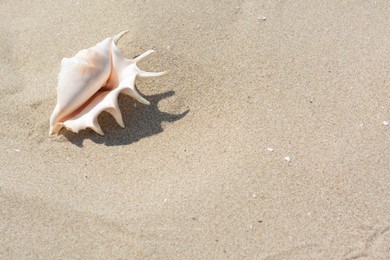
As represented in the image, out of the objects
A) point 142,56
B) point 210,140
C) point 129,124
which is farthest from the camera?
point 142,56

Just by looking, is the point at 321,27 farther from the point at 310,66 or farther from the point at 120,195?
the point at 120,195

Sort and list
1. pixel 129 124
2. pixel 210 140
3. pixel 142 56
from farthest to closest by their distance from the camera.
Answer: pixel 142 56 → pixel 129 124 → pixel 210 140

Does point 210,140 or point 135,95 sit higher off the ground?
point 135,95

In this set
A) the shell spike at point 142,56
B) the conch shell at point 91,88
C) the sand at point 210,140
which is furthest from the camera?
the shell spike at point 142,56

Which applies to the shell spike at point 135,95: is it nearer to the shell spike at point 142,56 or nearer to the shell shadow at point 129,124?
the shell shadow at point 129,124

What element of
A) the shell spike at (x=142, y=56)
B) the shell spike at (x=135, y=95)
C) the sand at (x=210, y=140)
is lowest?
the sand at (x=210, y=140)

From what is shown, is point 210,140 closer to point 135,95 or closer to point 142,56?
point 135,95

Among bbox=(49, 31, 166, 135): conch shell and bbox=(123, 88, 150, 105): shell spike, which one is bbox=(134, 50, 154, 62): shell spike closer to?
bbox=(49, 31, 166, 135): conch shell

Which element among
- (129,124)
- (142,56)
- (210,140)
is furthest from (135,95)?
(210,140)

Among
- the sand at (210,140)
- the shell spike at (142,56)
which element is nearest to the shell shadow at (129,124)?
the sand at (210,140)
